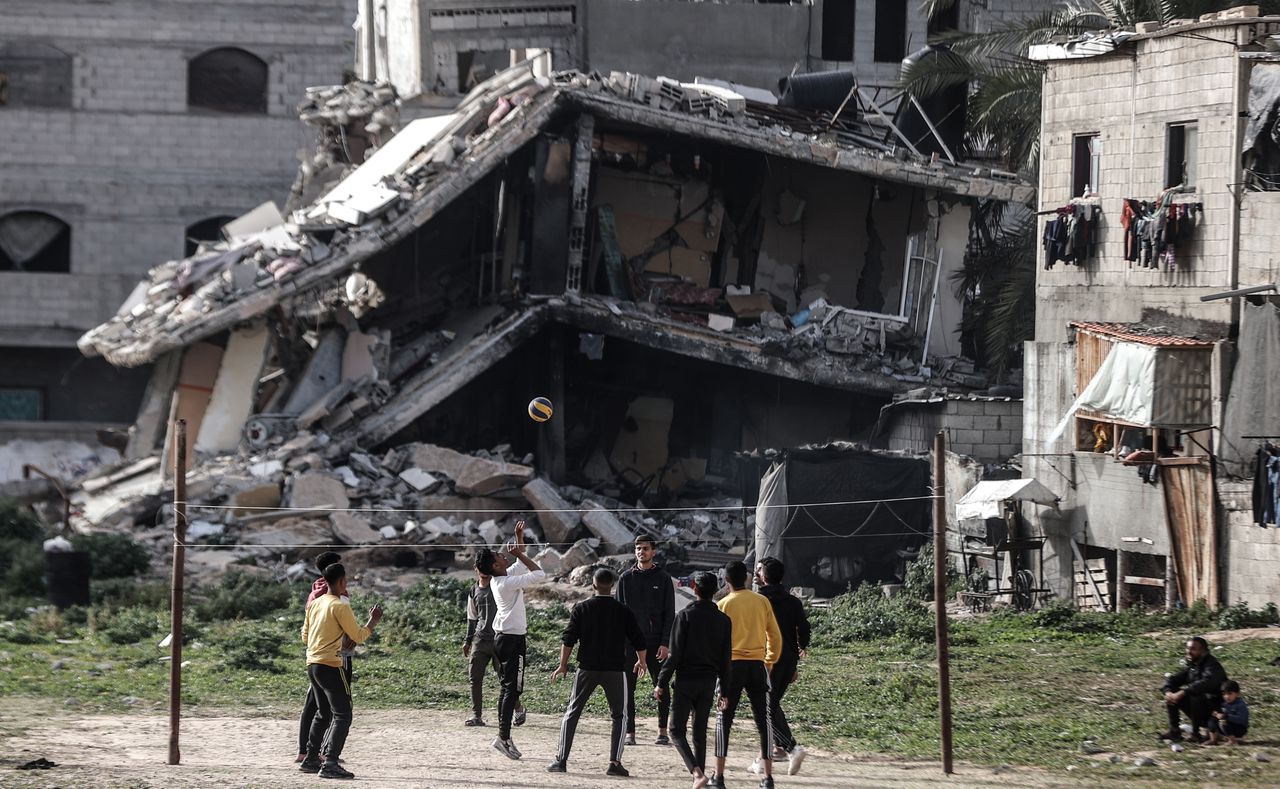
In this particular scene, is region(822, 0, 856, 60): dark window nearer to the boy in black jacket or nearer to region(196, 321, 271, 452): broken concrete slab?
region(196, 321, 271, 452): broken concrete slab

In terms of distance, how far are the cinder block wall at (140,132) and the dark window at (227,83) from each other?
0.27 m

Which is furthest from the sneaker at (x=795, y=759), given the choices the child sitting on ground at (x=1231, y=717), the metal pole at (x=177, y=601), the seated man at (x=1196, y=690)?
the metal pole at (x=177, y=601)

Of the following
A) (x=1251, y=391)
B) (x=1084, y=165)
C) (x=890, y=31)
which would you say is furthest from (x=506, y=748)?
(x=890, y=31)

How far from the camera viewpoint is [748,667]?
10836 millimetres

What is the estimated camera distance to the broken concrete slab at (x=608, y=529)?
24.6m

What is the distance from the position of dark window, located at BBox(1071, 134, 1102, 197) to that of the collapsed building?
5720 millimetres

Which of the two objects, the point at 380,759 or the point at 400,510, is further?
the point at 400,510

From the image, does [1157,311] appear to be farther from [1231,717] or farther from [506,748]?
[506,748]

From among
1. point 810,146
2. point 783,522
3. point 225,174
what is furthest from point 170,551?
point 225,174

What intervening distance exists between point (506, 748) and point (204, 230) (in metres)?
30.2

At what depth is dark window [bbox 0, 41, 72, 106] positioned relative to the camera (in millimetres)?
39656

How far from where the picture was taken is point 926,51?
1191 inches

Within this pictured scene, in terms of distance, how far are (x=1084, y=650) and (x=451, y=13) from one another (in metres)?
20.4

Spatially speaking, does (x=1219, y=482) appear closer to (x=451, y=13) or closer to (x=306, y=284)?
(x=306, y=284)
